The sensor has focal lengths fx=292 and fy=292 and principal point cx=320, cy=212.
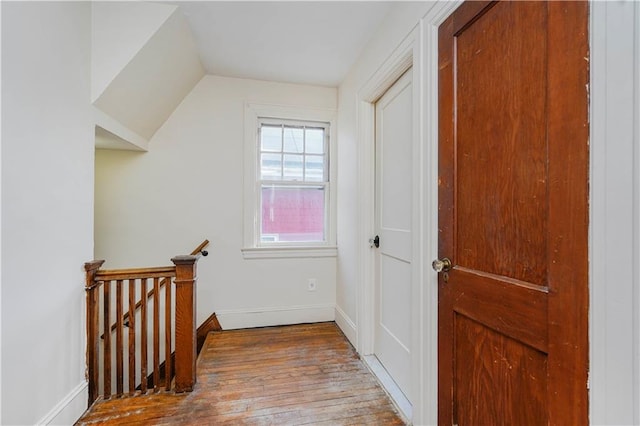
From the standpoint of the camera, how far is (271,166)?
2980mm

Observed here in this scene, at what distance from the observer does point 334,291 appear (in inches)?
121

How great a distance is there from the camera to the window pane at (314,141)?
10.0ft

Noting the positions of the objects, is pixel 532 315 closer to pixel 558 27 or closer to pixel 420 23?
pixel 558 27

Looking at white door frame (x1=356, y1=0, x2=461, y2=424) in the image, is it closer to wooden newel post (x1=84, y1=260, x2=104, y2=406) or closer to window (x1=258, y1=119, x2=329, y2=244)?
window (x1=258, y1=119, x2=329, y2=244)

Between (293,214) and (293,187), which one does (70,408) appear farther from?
(293,187)

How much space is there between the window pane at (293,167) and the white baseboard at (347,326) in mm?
1410

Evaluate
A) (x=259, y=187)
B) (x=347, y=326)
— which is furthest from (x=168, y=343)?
(x=259, y=187)

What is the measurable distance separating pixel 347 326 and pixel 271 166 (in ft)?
A: 5.61

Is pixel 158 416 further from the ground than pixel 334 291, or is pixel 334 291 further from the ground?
pixel 334 291

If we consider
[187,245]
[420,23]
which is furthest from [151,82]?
[420,23]

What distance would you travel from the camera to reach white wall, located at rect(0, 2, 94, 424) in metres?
1.21
